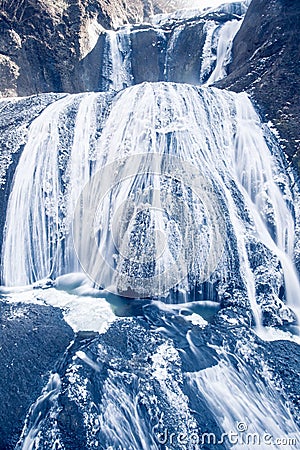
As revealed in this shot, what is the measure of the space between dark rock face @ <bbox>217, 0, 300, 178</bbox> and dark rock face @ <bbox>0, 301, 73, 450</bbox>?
6.25 metres

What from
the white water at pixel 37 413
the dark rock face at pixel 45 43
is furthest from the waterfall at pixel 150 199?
the dark rock face at pixel 45 43

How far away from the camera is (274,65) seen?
9938 millimetres

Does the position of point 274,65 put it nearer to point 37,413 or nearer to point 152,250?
point 152,250

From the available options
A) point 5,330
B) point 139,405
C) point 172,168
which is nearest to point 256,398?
point 139,405

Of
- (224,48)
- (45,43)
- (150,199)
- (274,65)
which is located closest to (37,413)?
(150,199)

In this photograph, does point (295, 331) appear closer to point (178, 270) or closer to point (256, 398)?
point (256, 398)

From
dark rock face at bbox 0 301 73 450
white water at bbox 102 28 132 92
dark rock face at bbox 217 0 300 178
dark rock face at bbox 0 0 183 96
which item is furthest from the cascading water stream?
white water at bbox 102 28 132 92

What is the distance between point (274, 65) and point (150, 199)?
20.4 feet

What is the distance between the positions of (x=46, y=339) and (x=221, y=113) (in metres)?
6.84

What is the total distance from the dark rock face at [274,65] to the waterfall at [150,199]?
2.08 ft

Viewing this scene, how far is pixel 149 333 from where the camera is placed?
5.41 m

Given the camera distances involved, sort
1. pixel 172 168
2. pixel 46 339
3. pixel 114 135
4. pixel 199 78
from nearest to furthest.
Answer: pixel 46 339 < pixel 172 168 < pixel 114 135 < pixel 199 78

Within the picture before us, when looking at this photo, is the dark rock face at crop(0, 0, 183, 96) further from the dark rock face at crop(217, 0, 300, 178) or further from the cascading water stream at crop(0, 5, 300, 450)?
the dark rock face at crop(217, 0, 300, 178)

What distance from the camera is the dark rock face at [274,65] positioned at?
28.3 feet
